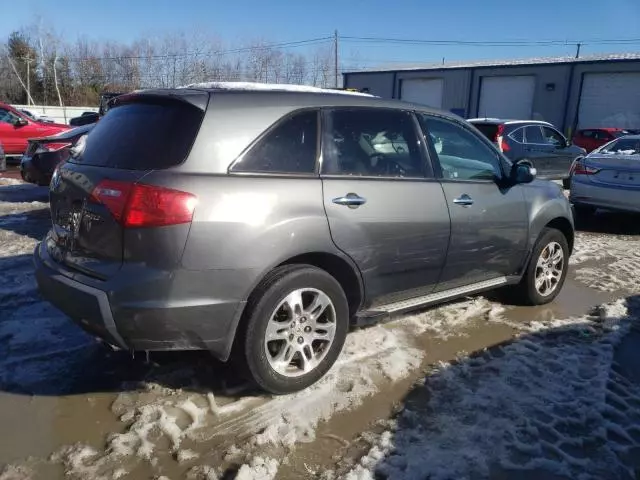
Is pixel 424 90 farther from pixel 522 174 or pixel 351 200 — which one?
pixel 351 200

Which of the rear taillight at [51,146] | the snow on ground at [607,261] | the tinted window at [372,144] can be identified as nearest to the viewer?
the tinted window at [372,144]

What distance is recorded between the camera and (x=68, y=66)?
49781mm

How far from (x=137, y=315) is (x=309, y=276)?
3.13 ft

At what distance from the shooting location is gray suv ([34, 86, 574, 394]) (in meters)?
2.74

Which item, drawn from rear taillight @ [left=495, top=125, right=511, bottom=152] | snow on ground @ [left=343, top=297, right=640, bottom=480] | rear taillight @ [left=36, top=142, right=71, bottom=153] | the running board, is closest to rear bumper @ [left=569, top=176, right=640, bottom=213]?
rear taillight @ [left=495, top=125, right=511, bottom=152]

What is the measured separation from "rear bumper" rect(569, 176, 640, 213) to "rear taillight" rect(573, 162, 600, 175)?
0.34 ft

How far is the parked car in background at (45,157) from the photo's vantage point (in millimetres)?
8469

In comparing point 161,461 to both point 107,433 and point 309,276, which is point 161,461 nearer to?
point 107,433

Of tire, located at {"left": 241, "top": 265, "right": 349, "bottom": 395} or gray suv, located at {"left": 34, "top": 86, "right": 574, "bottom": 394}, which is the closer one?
gray suv, located at {"left": 34, "top": 86, "right": 574, "bottom": 394}

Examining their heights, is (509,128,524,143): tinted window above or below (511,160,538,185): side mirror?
above

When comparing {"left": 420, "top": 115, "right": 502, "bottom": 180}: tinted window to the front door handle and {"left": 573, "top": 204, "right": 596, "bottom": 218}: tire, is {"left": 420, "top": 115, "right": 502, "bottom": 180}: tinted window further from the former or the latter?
{"left": 573, "top": 204, "right": 596, "bottom": 218}: tire

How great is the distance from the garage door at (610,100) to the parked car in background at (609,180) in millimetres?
21532

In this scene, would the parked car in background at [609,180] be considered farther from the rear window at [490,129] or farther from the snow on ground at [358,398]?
the snow on ground at [358,398]

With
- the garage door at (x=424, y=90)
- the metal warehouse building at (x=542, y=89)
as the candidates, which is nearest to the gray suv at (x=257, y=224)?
the metal warehouse building at (x=542, y=89)
